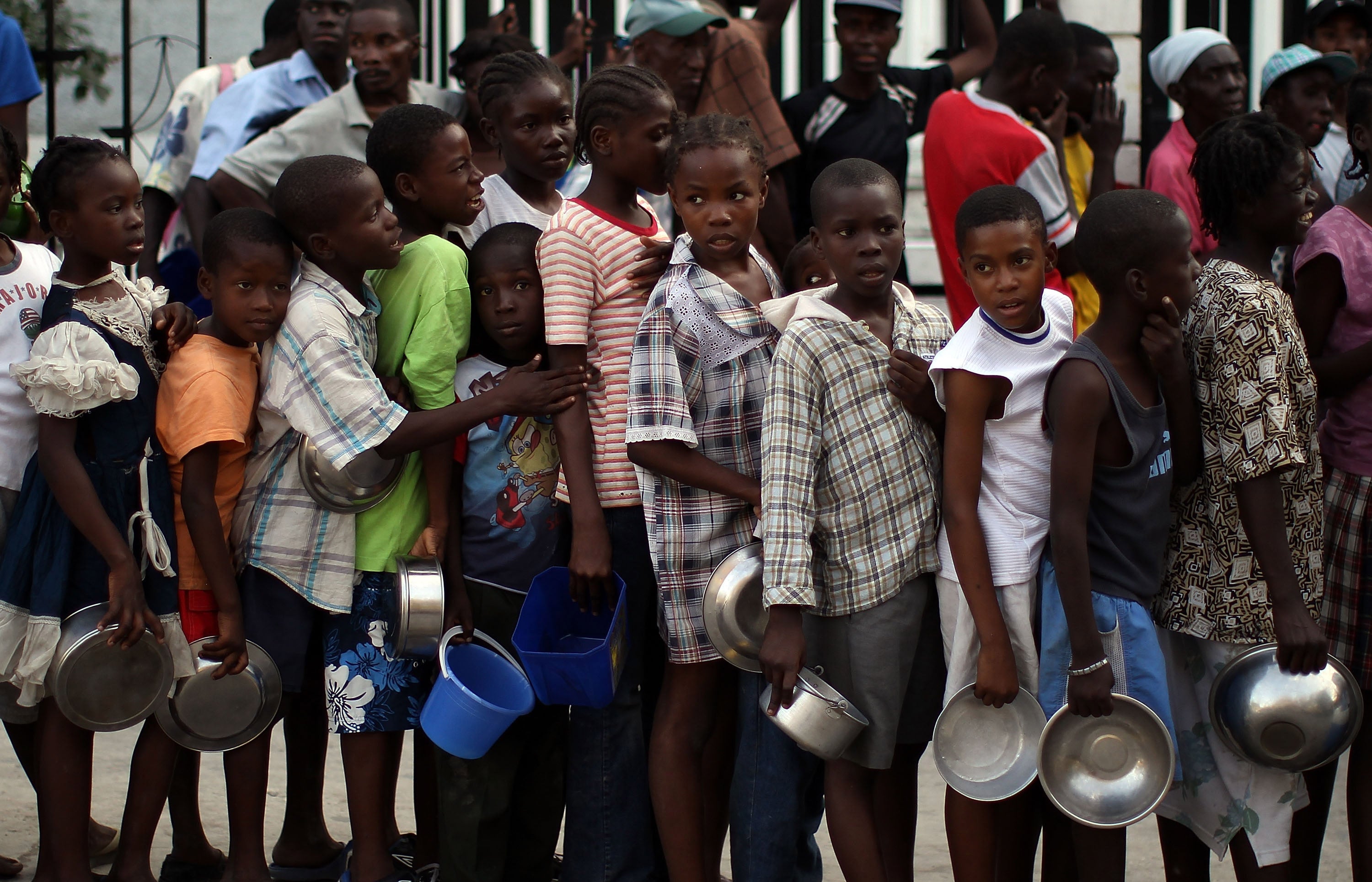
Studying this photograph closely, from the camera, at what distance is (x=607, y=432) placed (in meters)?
3.00

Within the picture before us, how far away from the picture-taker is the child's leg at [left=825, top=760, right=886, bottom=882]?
9.05 ft

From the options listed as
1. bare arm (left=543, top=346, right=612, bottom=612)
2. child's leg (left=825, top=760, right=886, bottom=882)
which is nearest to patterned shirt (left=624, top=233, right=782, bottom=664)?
bare arm (left=543, top=346, right=612, bottom=612)

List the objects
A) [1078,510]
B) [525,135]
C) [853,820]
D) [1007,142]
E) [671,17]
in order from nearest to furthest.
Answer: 1. [1078,510]
2. [853,820]
3. [525,135]
4. [1007,142]
5. [671,17]

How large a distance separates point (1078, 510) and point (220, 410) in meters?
1.70

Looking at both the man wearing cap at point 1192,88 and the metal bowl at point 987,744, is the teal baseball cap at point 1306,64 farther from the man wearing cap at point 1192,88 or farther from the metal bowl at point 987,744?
the metal bowl at point 987,744

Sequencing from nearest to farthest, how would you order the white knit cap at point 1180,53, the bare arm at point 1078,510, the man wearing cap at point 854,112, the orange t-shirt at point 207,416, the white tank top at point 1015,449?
the bare arm at point 1078,510, the white tank top at point 1015,449, the orange t-shirt at point 207,416, the white knit cap at point 1180,53, the man wearing cap at point 854,112

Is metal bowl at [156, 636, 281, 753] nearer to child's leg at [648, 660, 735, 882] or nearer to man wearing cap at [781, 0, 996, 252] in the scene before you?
child's leg at [648, 660, 735, 882]

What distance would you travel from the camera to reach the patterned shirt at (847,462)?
2.72m

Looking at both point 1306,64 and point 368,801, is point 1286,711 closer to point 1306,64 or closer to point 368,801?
point 368,801

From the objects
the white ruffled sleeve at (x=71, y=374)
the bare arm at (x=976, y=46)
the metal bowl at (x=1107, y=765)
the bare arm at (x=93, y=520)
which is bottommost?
the metal bowl at (x=1107, y=765)

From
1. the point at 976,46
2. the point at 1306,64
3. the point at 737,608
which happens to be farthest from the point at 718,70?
the point at 737,608

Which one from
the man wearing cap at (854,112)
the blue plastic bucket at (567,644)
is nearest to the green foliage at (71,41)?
the man wearing cap at (854,112)

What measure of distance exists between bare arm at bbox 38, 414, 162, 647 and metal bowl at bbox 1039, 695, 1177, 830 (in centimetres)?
182

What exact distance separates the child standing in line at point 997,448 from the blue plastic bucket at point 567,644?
2.15 feet
